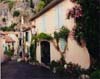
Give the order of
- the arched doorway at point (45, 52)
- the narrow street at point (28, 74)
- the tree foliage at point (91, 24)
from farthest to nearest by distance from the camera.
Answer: the arched doorway at point (45, 52) → the narrow street at point (28, 74) → the tree foliage at point (91, 24)

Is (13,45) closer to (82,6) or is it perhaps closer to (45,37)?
(45,37)

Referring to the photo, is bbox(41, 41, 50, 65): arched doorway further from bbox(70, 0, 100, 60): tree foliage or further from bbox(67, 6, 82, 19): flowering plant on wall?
bbox(70, 0, 100, 60): tree foliage

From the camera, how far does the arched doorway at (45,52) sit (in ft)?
90.5

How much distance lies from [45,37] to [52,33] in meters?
1.44

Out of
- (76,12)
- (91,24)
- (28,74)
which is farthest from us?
(28,74)

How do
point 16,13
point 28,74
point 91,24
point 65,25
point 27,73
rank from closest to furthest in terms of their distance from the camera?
point 91,24
point 28,74
point 65,25
point 27,73
point 16,13

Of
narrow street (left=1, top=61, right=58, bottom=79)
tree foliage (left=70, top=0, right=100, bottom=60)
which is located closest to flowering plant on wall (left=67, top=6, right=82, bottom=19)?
tree foliage (left=70, top=0, right=100, bottom=60)

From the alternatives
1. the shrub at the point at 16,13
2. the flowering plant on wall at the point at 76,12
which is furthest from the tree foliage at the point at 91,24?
the shrub at the point at 16,13

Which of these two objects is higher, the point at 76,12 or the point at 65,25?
the point at 76,12

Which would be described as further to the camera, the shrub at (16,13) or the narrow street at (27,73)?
the shrub at (16,13)

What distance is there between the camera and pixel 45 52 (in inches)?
1145

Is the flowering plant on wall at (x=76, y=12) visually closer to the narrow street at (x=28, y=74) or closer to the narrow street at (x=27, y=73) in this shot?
the narrow street at (x=28, y=74)

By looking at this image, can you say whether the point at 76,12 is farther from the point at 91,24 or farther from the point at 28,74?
the point at 28,74

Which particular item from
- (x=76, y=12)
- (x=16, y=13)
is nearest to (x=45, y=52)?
(x=76, y=12)
